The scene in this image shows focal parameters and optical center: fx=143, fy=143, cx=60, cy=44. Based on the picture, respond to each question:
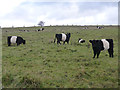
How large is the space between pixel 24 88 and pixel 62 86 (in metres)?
1.81

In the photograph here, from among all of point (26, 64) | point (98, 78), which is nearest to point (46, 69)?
point (26, 64)

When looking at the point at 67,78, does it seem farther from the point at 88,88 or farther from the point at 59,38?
the point at 59,38

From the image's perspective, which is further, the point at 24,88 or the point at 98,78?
the point at 98,78

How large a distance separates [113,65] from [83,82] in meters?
3.64

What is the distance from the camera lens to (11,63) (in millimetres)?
11094

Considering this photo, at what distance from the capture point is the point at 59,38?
20.0m

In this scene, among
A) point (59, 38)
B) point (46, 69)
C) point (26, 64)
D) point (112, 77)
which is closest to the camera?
point (112, 77)

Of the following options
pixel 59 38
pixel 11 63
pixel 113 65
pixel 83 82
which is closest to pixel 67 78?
pixel 83 82

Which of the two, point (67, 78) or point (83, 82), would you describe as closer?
point (83, 82)

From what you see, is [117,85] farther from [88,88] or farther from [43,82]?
[43,82]

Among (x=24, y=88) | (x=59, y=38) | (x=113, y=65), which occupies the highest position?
(x=59, y=38)

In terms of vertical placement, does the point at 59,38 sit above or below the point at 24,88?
above

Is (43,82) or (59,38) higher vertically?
(59,38)

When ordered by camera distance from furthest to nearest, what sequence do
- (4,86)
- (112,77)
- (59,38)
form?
(59,38) → (112,77) → (4,86)
